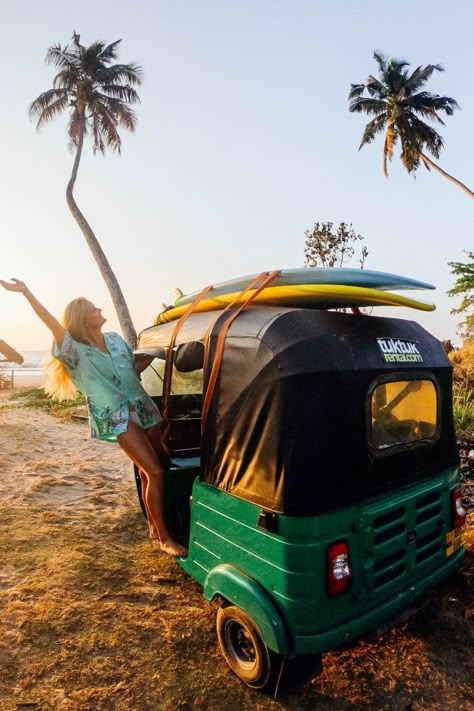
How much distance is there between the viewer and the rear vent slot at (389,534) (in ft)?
8.56

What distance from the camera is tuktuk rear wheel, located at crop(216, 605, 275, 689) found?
8.19ft

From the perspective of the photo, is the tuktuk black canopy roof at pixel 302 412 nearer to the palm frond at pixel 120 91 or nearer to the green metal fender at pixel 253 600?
the green metal fender at pixel 253 600

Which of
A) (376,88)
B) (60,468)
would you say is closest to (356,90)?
(376,88)

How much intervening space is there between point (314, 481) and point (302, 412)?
1.20 ft

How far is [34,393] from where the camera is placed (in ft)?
68.6

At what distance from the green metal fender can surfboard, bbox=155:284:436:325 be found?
1.68 m

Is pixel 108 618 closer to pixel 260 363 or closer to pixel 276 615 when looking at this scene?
pixel 276 615

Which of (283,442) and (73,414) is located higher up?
(283,442)

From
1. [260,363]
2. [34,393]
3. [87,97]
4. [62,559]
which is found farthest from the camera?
[87,97]

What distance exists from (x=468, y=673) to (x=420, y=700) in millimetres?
413

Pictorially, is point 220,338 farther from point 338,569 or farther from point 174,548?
point 174,548

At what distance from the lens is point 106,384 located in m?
3.64

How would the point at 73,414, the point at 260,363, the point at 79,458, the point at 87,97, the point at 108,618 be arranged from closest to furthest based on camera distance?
the point at 260,363, the point at 108,618, the point at 79,458, the point at 73,414, the point at 87,97

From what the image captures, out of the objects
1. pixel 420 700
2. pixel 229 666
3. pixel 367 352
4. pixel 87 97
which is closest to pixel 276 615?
pixel 229 666
